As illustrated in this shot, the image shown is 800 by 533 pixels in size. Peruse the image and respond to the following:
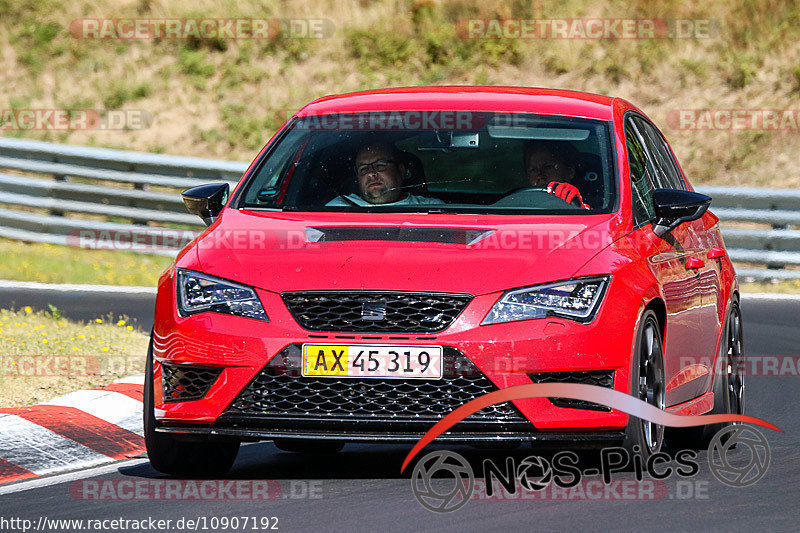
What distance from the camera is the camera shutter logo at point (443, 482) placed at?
20.5ft

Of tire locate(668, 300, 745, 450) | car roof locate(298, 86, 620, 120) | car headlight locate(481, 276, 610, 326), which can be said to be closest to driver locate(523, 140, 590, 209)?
car roof locate(298, 86, 620, 120)

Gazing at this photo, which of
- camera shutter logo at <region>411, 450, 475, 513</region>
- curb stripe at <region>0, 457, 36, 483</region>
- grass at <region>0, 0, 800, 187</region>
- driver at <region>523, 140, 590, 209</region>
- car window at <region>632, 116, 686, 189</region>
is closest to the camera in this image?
camera shutter logo at <region>411, 450, 475, 513</region>

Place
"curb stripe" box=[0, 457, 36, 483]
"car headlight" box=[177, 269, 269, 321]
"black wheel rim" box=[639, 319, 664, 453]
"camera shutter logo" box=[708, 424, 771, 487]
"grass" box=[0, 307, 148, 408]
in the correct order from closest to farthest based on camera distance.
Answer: "car headlight" box=[177, 269, 269, 321]
"black wheel rim" box=[639, 319, 664, 453]
"camera shutter logo" box=[708, 424, 771, 487]
"curb stripe" box=[0, 457, 36, 483]
"grass" box=[0, 307, 148, 408]

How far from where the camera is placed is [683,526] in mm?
5836

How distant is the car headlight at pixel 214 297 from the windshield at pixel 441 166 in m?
0.92

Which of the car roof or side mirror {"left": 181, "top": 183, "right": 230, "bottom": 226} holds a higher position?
the car roof

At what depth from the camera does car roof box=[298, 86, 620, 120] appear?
26.0 feet

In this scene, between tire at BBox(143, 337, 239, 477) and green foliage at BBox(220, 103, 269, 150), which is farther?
green foliage at BBox(220, 103, 269, 150)

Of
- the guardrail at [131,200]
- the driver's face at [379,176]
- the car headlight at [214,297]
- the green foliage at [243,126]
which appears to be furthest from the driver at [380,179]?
the green foliage at [243,126]

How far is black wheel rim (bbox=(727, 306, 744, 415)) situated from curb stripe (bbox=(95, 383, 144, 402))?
122 inches

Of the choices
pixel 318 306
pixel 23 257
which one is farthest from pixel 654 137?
pixel 23 257

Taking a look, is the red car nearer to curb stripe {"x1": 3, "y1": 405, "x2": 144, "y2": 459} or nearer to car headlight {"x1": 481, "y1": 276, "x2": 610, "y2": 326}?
car headlight {"x1": 481, "y1": 276, "x2": 610, "y2": 326}

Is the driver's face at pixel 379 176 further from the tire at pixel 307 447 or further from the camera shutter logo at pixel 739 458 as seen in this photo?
the camera shutter logo at pixel 739 458

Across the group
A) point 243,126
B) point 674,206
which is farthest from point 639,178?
point 243,126
